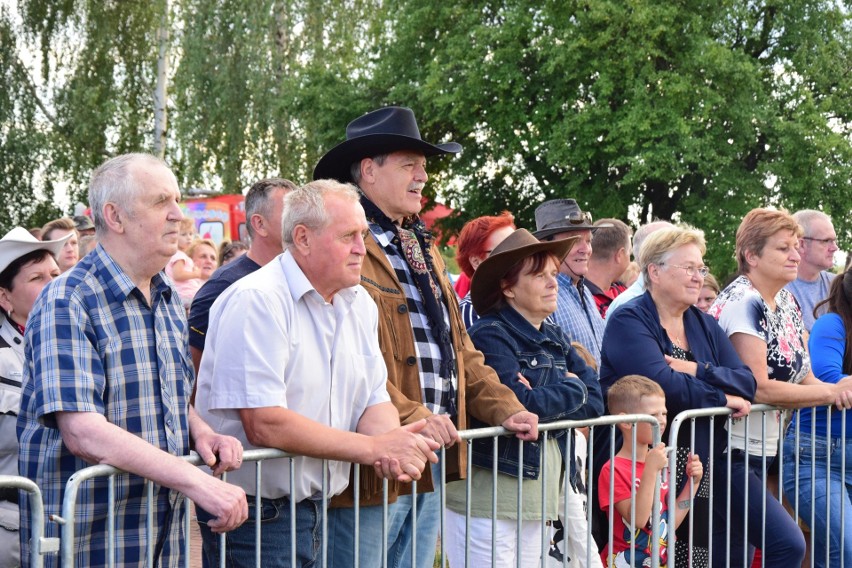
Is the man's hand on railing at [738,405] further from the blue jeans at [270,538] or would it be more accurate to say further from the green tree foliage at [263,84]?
the green tree foliage at [263,84]

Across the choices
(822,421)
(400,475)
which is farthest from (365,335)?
(822,421)

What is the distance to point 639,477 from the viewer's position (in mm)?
4453

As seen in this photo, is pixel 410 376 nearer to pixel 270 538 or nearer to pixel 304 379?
pixel 304 379

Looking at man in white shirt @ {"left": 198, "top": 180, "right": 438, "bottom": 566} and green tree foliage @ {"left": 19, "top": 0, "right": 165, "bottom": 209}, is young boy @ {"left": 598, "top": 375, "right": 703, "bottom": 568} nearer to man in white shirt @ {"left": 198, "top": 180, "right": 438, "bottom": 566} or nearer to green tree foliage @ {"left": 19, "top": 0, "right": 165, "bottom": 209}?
man in white shirt @ {"left": 198, "top": 180, "right": 438, "bottom": 566}

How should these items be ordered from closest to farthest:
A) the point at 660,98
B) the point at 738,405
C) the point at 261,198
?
the point at 261,198 → the point at 738,405 → the point at 660,98

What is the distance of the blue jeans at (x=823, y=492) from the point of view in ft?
17.0

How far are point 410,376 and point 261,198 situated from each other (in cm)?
130

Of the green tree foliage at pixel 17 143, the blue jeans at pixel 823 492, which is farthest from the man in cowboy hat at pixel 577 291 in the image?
the green tree foliage at pixel 17 143

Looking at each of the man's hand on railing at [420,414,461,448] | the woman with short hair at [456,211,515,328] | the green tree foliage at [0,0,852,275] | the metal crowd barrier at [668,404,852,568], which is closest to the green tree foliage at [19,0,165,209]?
the green tree foliage at [0,0,852,275]

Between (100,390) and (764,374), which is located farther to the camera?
(764,374)

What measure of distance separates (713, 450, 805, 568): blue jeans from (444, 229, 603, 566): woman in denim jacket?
39.5 inches

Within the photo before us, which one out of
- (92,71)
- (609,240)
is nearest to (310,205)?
(609,240)

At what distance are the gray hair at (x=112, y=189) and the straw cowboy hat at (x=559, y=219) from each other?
322 centimetres

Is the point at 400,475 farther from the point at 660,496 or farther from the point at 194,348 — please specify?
the point at 660,496
